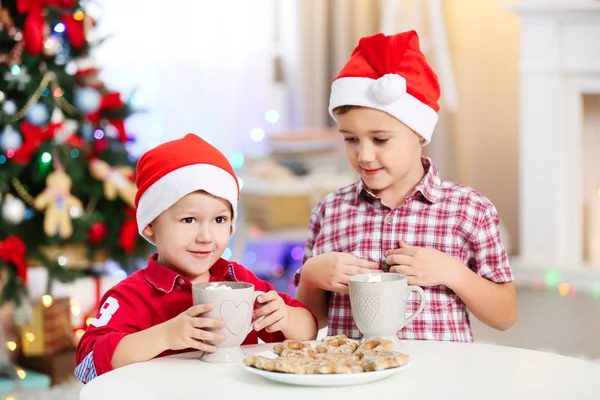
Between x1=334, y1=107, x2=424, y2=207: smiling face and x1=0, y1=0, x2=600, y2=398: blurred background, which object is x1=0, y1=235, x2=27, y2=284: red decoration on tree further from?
x1=334, y1=107, x2=424, y2=207: smiling face

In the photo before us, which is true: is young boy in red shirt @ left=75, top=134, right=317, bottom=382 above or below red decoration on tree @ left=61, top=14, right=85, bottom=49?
below

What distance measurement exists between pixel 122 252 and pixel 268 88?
1.91 metres

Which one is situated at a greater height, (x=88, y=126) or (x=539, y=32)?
(x=539, y=32)

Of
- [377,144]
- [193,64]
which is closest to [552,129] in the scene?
[193,64]

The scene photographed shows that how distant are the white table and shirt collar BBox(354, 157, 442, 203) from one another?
0.43 m

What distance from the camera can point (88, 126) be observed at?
3.16 m

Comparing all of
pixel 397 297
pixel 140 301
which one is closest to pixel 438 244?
pixel 397 297

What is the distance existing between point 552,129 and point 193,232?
10.4 feet

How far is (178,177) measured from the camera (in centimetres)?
141

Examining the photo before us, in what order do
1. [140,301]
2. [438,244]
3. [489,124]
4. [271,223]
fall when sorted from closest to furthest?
1. [140,301]
2. [438,244]
3. [271,223]
4. [489,124]

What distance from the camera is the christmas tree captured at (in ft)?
9.66

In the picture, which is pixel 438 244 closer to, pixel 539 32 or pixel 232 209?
pixel 232 209

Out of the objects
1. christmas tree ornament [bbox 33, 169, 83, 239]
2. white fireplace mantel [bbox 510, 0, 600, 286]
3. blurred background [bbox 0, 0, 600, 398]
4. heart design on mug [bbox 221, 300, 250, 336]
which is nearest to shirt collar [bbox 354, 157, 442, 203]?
heart design on mug [bbox 221, 300, 250, 336]

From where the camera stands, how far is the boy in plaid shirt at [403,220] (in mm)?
1503
